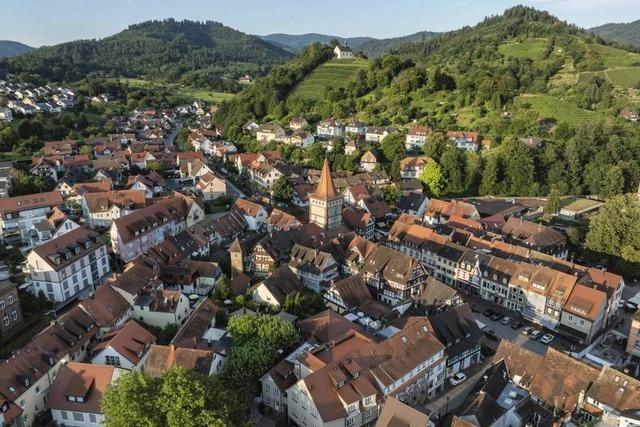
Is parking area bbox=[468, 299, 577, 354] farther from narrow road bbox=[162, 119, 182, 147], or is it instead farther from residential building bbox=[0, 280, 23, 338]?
narrow road bbox=[162, 119, 182, 147]

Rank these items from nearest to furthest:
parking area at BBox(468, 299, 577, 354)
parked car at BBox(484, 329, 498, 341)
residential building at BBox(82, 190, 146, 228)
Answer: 1. parking area at BBox(468, 299, 577, 354)
2. parked car at BBox(484, 329, 498, 341)
3. residential building at BBox(82, 190, 146, 228)

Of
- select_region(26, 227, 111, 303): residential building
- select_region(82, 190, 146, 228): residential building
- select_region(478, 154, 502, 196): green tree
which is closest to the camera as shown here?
select_region(26, 227, 111, 303): residential building

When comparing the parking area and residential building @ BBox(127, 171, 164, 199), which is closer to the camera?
the parking area

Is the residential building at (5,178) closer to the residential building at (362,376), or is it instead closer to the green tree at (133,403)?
the green tree at (133,403)

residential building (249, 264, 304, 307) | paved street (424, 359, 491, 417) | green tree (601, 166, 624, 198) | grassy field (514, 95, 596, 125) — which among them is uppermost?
grassy field (514, 95, 596, 125)

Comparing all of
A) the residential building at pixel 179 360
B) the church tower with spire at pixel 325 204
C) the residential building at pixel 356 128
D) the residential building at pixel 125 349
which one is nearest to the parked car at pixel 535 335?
the church tower with spire at pixel 325 204

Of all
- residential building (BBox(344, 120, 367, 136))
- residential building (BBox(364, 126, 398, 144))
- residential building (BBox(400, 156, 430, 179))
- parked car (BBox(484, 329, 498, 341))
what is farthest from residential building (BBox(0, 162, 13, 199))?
parked car (BBox(484, 329, 498, 341))

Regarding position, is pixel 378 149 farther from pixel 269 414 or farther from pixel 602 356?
pixel 269 414
